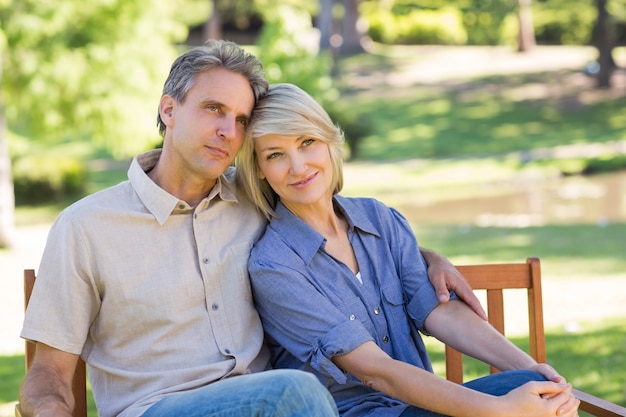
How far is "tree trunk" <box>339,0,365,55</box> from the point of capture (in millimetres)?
37281

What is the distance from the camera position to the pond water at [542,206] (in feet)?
50.4

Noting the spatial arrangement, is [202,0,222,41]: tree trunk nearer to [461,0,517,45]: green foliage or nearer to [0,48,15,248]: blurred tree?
[461,0,517,45]: green foliage

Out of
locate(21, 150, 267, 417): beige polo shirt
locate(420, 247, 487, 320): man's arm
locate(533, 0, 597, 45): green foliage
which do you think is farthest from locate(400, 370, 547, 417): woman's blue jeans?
locate(533, 0, 597, 45): green foliage

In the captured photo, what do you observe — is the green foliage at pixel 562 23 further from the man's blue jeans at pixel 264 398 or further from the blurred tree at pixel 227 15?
the man's blue jeans at pixel 264 398

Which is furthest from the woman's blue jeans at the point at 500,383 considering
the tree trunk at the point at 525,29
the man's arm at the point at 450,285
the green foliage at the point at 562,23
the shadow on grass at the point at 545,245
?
the green foliage at the point at 562,23

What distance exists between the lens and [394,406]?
3.42 metres

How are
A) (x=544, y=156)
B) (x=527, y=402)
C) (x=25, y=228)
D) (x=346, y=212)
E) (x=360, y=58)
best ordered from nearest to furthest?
(x=527, y=402) < (x=346, y=212) < (x=25, y=228) < (x=544, y=156) < (x=360, y=58)

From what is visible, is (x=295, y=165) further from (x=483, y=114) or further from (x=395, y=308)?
(x=483, y=114)

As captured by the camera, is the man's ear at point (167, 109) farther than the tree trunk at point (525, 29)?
No

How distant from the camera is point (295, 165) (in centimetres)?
348

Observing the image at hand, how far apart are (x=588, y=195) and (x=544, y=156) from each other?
5027mm

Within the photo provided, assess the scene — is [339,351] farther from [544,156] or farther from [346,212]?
[544,156]

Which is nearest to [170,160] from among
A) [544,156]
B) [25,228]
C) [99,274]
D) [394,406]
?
[99,274]

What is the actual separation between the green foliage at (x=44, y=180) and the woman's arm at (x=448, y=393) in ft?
60.2
